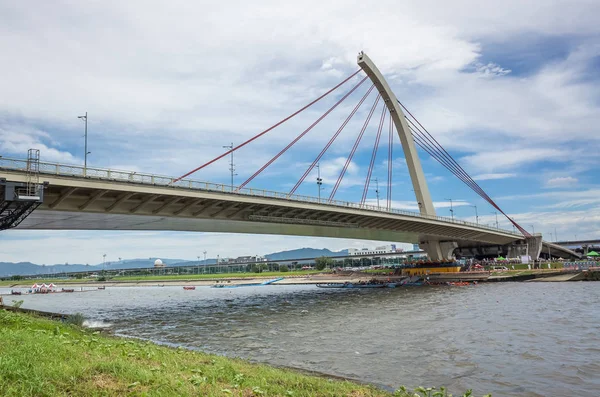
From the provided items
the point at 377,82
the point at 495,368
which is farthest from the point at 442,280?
the point at 495,368

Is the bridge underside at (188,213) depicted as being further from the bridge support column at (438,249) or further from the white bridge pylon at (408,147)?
the bridge support column at (438,249)

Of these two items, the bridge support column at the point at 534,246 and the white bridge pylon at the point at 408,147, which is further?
the bridge support column at the point at 534,246

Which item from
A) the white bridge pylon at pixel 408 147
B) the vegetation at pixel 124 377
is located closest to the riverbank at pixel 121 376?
the vegetation at pixel 124 377

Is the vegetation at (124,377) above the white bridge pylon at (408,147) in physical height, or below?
below

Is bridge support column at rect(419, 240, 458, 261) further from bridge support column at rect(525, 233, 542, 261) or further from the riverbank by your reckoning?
the riverbank

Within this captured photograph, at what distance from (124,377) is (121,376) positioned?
0.06m

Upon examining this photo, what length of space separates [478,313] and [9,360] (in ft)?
86.8

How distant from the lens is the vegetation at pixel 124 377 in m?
7.36

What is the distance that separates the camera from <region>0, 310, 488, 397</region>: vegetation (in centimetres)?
Result: 736

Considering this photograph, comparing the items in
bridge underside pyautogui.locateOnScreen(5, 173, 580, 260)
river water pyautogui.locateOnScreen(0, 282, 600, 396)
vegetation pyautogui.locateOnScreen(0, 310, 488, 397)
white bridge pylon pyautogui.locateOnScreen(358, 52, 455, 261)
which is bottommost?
river water pyautogui.locateOnScreen(0, 282, 600, 396)

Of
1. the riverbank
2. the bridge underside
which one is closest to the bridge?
the bridge underside

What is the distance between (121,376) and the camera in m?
8.13

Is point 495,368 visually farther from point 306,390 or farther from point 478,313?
point 478,313

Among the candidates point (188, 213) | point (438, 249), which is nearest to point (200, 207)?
point (188, 213)
